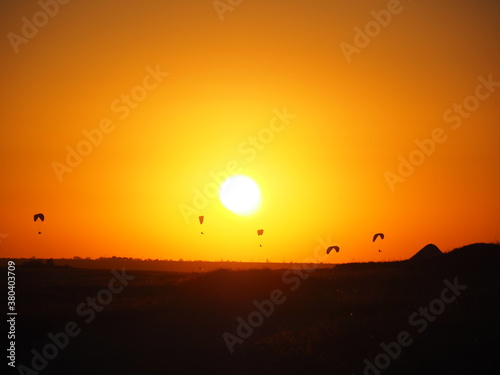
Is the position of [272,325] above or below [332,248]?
below

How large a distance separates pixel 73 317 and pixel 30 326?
8.62 ft

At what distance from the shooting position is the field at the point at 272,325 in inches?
832

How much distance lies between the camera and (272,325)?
92.3 feet

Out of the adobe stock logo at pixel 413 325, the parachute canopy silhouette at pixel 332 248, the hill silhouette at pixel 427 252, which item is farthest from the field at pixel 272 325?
the hill silhouette at pixel 427 252

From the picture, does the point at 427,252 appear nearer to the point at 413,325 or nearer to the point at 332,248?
the point at 332,248

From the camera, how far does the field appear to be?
21125 millimetres

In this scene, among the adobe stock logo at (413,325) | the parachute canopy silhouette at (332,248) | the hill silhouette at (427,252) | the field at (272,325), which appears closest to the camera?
the adobe stock logo at (413,325)

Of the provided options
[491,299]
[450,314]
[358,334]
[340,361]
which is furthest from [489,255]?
[340,361]

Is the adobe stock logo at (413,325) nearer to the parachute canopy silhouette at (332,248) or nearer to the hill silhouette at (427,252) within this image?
the parachute canopy silhouette at (332,248)

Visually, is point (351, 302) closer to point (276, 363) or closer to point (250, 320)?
point (250, 320)

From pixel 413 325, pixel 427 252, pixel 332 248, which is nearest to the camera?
pixel 413 325

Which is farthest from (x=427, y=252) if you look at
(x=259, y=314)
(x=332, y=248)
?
(x=259, y=314)

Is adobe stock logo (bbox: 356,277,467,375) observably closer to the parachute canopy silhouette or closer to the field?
the field

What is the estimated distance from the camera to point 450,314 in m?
26.2
